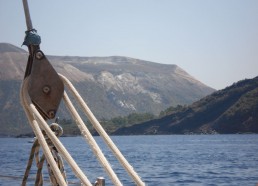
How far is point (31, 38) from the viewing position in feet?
25.5

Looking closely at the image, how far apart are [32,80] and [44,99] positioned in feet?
0.98

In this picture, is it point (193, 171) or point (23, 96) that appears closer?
point (23, 96)

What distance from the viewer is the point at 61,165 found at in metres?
7.57

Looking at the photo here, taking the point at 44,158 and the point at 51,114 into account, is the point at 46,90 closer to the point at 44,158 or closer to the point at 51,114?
the point at 51,114

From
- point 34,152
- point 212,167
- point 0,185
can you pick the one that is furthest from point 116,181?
point 212,167

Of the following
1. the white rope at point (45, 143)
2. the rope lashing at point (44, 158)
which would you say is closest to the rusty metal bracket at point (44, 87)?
the white rope at point (45, 143)

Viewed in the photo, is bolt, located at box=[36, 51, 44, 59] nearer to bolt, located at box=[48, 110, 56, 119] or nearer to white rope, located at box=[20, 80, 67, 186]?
white rope, located at box=[20, 80, 67, 186]

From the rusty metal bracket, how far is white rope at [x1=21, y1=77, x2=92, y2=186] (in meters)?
0.13

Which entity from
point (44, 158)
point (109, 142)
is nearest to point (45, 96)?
point (44, 158)

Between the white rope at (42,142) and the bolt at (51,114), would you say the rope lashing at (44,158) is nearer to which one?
the bolt at (51,114)

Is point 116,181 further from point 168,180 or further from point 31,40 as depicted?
point 168,180

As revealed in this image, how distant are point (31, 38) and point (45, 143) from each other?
5.30 feet

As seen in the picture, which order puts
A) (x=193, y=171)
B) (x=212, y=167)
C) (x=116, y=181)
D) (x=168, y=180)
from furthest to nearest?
(x=212, y=167)
(x=193, y=171)
(x=168, y=180)
(x=116, y=181)

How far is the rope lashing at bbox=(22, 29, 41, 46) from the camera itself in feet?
25.5
